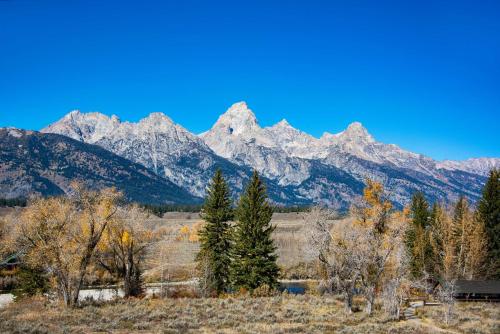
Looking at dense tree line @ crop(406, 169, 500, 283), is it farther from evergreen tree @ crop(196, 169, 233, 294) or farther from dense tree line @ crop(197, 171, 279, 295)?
evergreen tree @ crop(196, 169, 233, 294)

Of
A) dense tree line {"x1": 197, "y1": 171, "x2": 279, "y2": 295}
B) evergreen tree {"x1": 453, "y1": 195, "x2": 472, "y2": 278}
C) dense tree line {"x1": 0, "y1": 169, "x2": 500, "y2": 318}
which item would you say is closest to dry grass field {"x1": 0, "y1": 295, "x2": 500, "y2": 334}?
dense tree line {"x1": 0, "y1": 169, "x2": 500, "y2": 318}

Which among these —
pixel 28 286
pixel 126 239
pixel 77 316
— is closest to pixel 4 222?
pixel 28 286

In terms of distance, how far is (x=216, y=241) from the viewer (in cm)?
5572

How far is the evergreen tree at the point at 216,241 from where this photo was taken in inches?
2137

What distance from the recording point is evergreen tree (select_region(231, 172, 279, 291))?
2135 inches

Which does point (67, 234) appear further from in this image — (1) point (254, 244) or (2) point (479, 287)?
(2) point (479, 287)

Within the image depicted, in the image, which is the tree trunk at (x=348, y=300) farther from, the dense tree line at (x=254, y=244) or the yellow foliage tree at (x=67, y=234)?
the yellow foliage tree at (x=67, y=234)

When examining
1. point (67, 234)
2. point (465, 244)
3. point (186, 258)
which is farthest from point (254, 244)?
point (186, 258)

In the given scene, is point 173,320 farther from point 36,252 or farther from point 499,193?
point 499,193

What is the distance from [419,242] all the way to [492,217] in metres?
→ 10.5

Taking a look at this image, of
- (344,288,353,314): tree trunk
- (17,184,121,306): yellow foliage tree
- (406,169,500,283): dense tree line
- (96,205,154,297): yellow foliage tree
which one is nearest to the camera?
(17,184,121,306): yellow foliage tree

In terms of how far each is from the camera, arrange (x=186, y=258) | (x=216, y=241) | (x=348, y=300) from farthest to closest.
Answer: (x=186, y=258)
(x=216, y=241)
(x=348, y=300)

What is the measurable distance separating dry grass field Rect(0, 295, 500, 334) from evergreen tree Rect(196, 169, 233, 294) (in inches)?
309

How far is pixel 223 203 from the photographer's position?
5756cm
